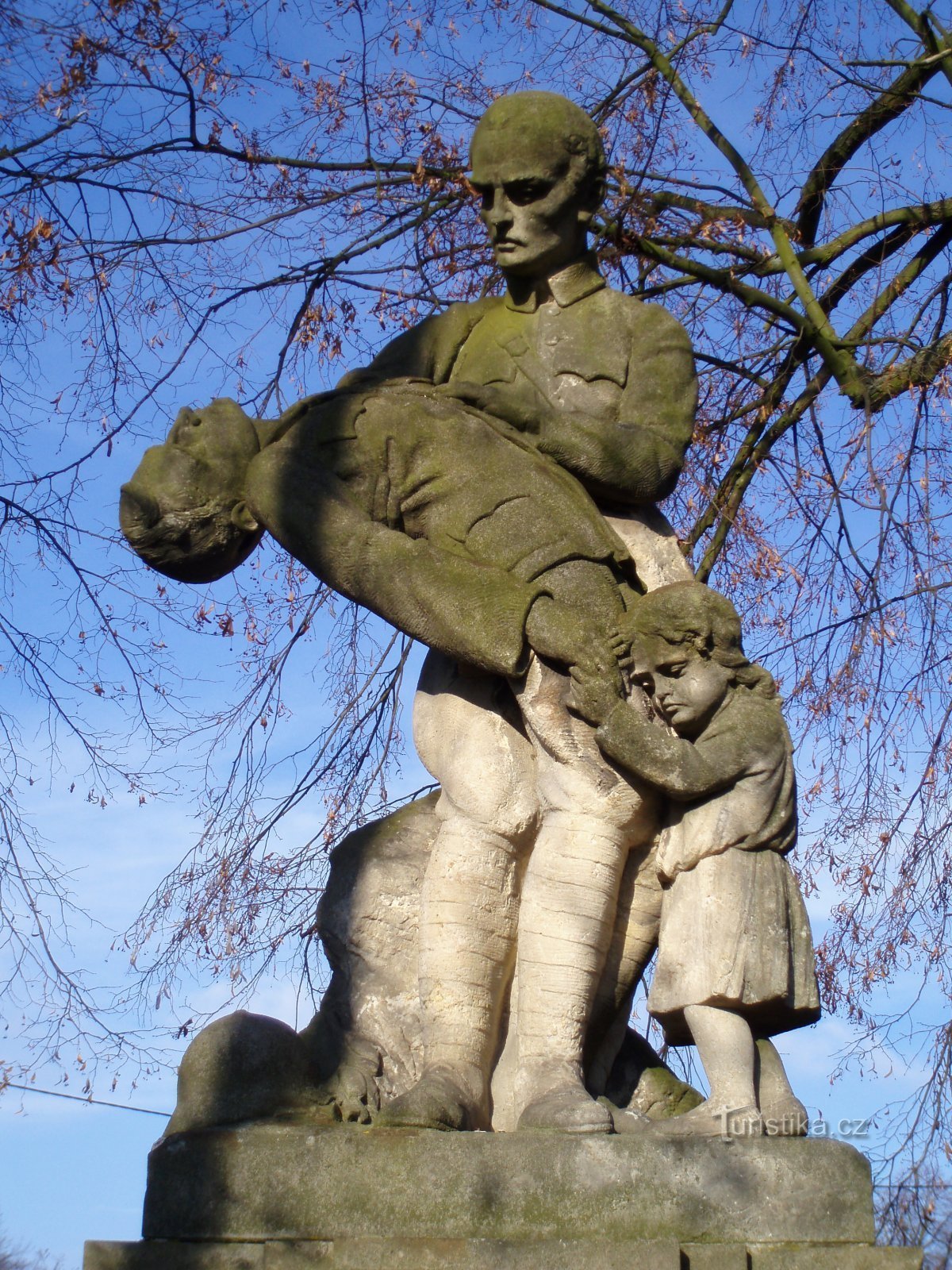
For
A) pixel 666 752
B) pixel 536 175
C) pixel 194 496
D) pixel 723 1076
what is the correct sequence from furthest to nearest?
pixel 536 175 → pixel 194 496 → pixel 666 752 → pixel 723 1076

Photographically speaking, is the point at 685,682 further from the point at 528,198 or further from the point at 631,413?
the point at 528,198

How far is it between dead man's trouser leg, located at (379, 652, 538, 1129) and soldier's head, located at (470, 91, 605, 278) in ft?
3.62

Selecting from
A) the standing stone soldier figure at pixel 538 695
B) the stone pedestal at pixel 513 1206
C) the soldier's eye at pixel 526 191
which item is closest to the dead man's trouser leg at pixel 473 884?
the standing stone soldier figure at pixel 538 695

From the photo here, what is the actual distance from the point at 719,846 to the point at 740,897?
120 mm

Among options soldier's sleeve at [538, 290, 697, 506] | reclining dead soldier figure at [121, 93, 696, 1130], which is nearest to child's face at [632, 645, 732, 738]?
reclining dead soldier figure at [121, 93, 696, 1130]

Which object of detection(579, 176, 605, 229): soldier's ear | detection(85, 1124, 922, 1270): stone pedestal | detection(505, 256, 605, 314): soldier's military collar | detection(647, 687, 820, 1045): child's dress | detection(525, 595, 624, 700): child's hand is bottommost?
detection(85, 1124, 922, 1270): stone pedestal

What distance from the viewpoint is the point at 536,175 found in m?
4.11

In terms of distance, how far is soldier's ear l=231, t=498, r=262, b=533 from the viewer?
158 inches

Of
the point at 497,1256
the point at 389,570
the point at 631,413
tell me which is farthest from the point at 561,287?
the point at 497,1256

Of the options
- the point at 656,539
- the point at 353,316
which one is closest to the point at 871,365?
the point at 353,316

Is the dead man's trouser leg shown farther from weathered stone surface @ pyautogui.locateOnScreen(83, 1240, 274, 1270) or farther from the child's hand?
weathered stone surface @ pyautogui.locateOnScreen(83, 1240, 274, 1270)

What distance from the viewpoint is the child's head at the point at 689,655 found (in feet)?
12.3

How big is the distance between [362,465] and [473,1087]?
142 centimetres

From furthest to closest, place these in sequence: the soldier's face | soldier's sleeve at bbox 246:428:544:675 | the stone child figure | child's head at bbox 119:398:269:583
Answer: the soldier's face
child's head at bbox 119:398:269:583
soldier's sleeve at bbox 246:428:544:675
the stone child figure
